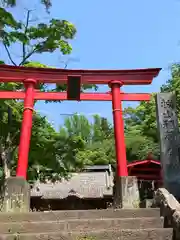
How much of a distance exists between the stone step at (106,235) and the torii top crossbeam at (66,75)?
19.4 ft

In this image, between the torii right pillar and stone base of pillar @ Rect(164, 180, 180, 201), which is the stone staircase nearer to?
stone base of pillar @ Rect(164, 180, 180, 201)

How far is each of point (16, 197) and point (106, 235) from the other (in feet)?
9.85

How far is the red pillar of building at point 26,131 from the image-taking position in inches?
316

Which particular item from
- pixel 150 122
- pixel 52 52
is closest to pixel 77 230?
pixel 52 52

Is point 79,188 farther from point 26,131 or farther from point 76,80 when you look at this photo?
point 26,131

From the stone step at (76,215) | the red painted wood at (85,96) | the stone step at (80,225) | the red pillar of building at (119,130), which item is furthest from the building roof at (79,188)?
the stone step at (80,225)

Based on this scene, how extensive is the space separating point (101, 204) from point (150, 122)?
305 inches

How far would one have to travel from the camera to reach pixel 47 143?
11438 millimetres

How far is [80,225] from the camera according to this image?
4848 millimetres

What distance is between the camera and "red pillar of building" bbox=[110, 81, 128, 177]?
27.2 feet

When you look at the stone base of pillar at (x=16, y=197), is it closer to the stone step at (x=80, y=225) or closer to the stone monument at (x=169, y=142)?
the stone step at (x=80, y=225)

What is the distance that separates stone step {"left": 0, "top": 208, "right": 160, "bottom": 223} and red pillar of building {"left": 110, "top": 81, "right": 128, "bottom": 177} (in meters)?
2.73

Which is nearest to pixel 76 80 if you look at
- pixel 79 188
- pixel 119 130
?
pixel 119 130

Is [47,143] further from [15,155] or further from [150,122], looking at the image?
[150,122]
